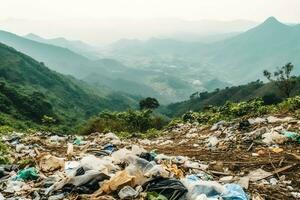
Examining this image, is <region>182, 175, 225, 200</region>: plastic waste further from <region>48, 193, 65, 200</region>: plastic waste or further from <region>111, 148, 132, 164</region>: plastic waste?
<region>111, 148, 132, 164</region>: plastic waste

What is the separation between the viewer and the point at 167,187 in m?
5.67

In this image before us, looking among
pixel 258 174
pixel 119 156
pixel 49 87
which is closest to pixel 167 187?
pixel 119 156

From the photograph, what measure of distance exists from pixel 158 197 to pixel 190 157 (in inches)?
164

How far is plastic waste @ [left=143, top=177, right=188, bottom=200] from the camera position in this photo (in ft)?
18.3

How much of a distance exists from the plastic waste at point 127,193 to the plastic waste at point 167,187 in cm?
20

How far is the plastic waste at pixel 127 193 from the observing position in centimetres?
555

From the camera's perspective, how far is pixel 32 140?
13.3 m

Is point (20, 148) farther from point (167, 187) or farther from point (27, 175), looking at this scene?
point (167, 187)

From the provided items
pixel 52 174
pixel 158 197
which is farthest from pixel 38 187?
pixel 158 197

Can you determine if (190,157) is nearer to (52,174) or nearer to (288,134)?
(288,134)

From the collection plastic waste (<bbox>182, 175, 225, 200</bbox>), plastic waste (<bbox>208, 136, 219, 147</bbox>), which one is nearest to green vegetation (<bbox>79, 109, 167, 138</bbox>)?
plastic waste (<bbox>208, 136, 219, 147</bbox>)

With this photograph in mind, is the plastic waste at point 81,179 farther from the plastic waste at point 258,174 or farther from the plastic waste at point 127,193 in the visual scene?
the plastic waste at point 258,174

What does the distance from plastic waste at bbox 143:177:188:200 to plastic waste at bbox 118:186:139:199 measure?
201 mm

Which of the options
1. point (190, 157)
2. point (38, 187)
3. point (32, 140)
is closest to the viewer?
point (38, 187)
